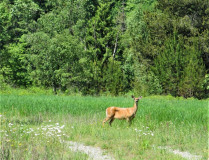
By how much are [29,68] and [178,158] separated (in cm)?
3313

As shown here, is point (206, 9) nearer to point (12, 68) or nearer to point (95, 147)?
point (12, 68)

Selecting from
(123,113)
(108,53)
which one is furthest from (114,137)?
(108,53)

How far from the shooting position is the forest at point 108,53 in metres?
33.3

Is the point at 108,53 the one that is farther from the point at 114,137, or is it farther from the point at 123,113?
the point at 114,137

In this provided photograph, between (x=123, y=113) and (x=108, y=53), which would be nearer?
(x=123, y=113)

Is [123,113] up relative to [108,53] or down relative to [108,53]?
down

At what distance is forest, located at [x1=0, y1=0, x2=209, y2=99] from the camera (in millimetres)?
33312

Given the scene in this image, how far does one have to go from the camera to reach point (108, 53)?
41.0 meters

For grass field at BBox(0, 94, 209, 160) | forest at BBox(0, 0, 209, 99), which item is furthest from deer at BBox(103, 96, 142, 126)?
forest at BBox(0, 0, 209, 99)

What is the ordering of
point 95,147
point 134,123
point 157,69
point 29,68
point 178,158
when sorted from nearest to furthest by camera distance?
point 178,158 → point 95,147 → point 134,123 → point 157,69 → point 29,68

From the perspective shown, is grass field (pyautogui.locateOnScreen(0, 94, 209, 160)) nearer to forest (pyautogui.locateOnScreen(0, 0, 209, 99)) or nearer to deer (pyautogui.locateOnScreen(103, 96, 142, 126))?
deer (pyautogui.locateOnScreen(103, 96, 142, 126))

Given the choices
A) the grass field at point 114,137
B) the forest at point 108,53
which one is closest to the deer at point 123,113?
the grass field at point 114,137

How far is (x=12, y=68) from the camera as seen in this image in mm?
40438

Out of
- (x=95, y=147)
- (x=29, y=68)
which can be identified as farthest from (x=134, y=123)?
(x=29, y=68)
